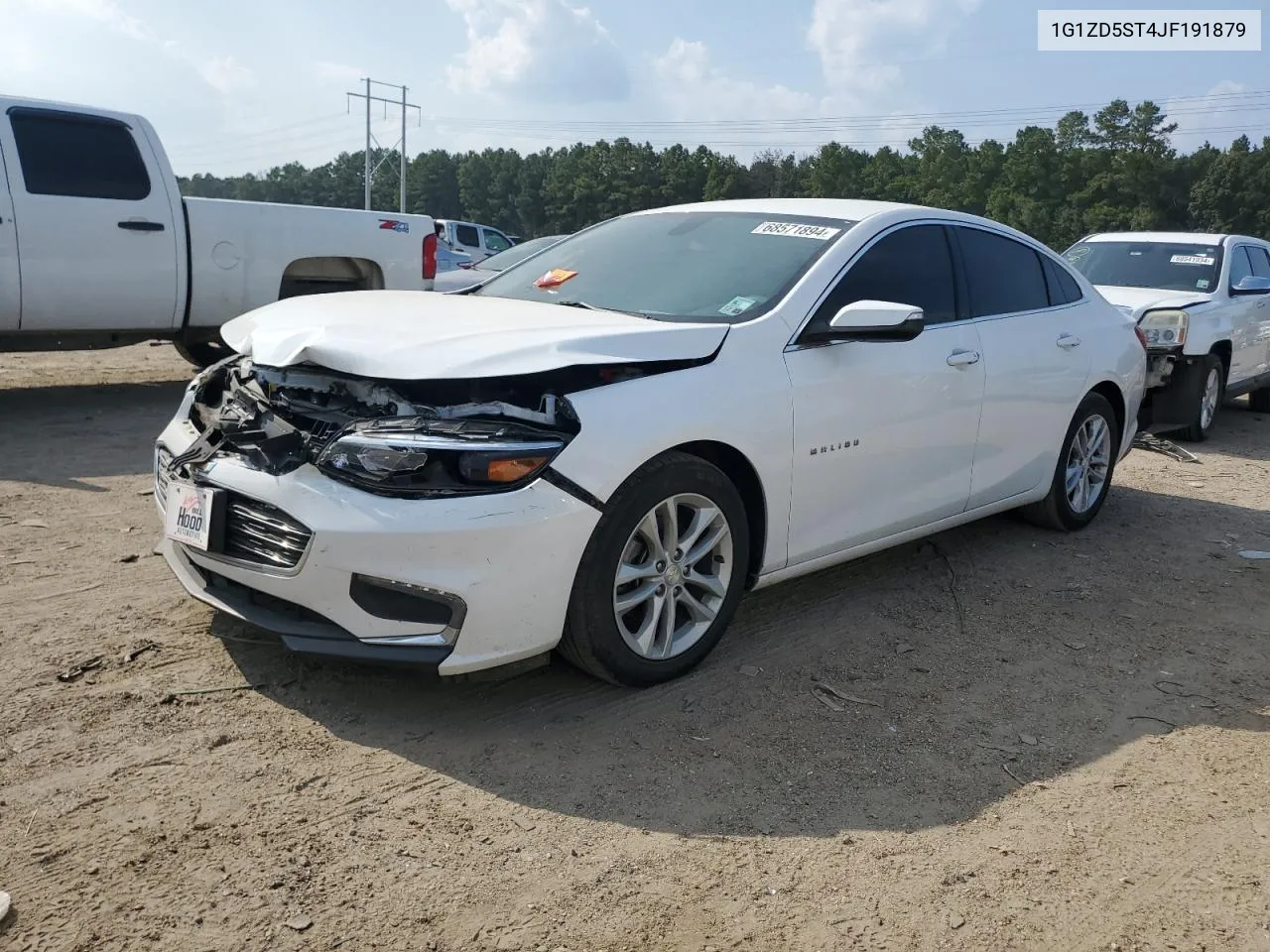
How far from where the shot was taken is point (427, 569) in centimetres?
315

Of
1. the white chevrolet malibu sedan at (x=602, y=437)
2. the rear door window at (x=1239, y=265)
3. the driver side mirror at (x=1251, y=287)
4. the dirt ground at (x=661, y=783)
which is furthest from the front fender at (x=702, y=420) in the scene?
the rear door window at (x=1239, y=265)

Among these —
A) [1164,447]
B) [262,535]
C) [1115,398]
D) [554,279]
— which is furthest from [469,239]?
[262,535]

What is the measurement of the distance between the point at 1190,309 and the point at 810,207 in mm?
5733

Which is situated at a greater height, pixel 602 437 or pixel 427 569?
pixel 602 437

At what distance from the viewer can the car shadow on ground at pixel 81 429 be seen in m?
6.39

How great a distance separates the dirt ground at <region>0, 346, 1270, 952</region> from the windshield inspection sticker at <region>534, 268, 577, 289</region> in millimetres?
1605

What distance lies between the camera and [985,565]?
5.45 meters

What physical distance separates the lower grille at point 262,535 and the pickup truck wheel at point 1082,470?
13.3 ft

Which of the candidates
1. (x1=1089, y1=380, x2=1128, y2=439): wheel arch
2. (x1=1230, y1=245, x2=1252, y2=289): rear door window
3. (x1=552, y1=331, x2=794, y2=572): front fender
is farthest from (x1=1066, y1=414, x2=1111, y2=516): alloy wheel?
(x1=1230, y1=245, x2=1252, y2=289): rear door window

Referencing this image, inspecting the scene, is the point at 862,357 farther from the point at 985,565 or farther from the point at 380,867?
the point at 380,867

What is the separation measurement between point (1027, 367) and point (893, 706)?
7.21 feet

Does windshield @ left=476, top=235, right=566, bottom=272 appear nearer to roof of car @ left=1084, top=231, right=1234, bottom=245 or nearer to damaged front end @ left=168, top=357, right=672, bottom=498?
roof of car @ left=1084, top=231, right=1234, bottom=245

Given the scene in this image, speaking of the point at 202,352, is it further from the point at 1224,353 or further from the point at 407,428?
the point at 1224,353

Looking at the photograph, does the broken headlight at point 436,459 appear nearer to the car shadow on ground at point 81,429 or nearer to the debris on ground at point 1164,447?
the car shadow on ground at point 81,429
